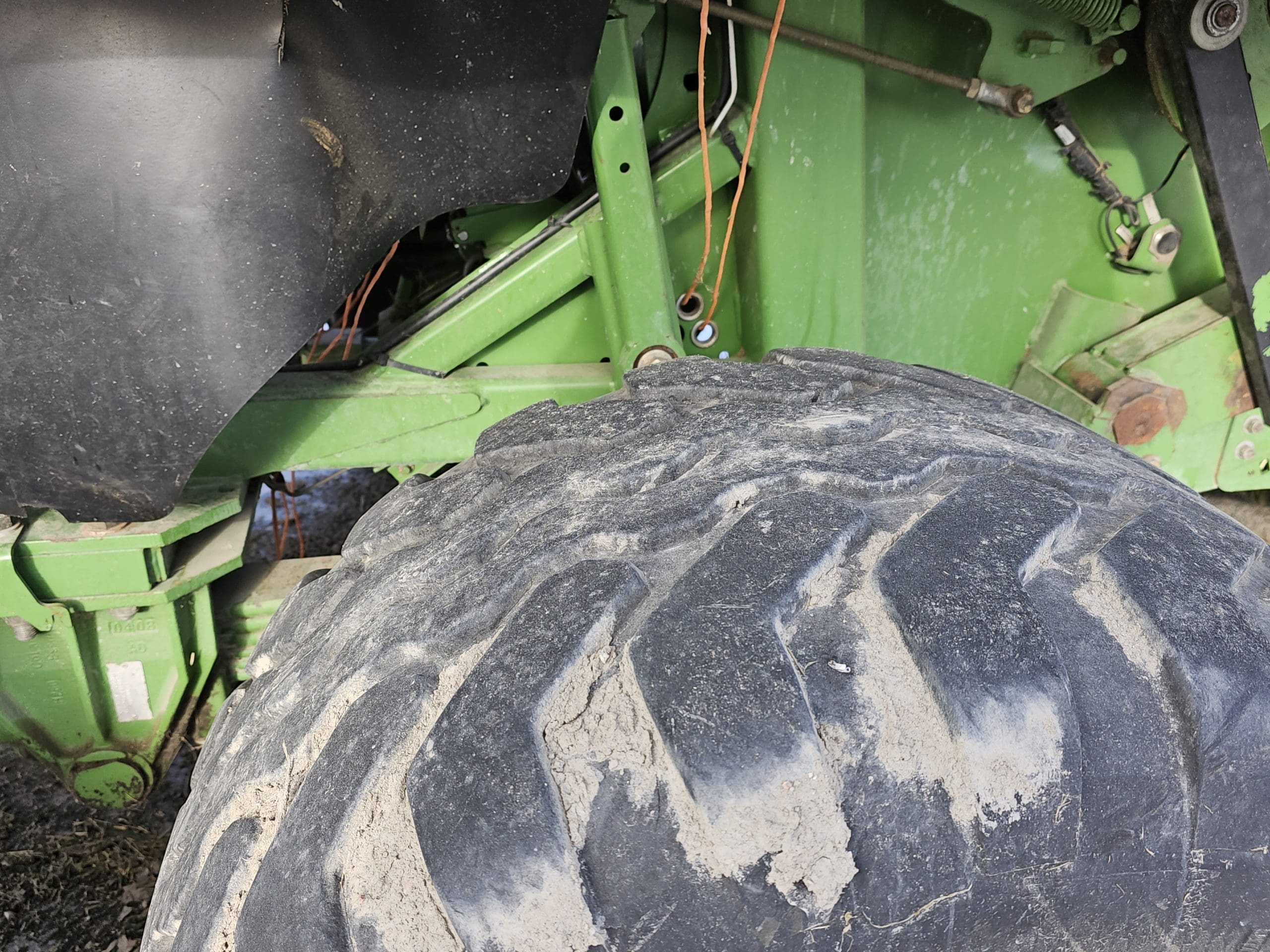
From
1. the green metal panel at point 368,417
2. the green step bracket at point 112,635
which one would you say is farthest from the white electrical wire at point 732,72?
the green step bracket at point 112,635

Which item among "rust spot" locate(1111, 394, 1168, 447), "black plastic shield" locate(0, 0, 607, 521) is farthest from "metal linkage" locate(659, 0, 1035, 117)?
"rust spot" locate(1111, 394, 1168, 447)

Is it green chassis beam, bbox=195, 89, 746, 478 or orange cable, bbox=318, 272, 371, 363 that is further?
orange cable, bbox=318, 272, 371, 363

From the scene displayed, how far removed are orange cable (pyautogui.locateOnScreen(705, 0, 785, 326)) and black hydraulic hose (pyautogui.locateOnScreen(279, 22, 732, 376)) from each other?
0.17ft

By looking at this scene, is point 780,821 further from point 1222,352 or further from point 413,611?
point 1222,352

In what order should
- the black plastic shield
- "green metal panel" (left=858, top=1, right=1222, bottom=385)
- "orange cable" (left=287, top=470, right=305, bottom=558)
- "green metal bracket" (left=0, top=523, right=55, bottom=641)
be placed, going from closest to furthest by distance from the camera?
1. the black plastic shield
2. "green metal bracket" (left=0, top=523, right=55, bottom=641)
3. "green metal panel" (left=858, top=1, right=1222, bottom=385)
4. "orange cable" (left=287, top=470, right=305, bottom=558)

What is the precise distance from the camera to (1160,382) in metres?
1.50

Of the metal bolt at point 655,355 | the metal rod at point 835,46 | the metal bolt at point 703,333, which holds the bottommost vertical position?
the metal bolt at point 703,333

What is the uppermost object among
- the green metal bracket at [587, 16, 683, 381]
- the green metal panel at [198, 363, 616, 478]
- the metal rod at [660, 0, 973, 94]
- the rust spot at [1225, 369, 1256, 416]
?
the metal rod at [660, 0, 973, 94]

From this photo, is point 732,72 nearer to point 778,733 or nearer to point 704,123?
point 704,123

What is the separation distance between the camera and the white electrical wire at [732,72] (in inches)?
46.8

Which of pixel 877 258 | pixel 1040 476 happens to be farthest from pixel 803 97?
pixel 1040 476

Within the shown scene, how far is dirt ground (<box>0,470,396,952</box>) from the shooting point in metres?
1.47

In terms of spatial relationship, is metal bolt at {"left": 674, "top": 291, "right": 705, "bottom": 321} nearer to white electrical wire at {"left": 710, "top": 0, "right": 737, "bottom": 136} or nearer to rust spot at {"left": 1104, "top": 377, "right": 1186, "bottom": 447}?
white electrical wire at {"left": 710, "top": 0, "right": 737, "bottom": 136}

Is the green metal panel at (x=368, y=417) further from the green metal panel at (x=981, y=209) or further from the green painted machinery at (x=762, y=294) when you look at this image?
the green metal panel at (x=981, y=209)
